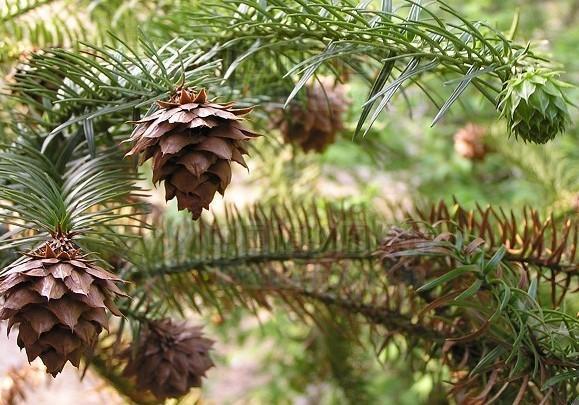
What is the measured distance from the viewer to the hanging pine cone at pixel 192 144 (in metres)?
0.34

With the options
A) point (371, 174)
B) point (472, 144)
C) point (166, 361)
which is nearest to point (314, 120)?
point (166, 361)

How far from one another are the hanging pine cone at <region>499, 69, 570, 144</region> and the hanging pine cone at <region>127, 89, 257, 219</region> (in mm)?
126

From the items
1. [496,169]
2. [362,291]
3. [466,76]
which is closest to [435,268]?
[362,291]

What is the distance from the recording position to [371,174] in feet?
3.73

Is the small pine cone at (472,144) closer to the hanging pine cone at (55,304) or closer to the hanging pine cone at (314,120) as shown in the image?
the hanging pine cone at (314,120)

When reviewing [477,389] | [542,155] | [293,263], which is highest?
[542,155]

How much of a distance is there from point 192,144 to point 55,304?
9cm

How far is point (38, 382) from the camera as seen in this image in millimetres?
688

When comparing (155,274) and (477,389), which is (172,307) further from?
(477,389)

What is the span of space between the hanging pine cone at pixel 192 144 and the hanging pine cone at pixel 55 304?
5 cm

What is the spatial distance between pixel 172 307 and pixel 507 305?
0.23 m

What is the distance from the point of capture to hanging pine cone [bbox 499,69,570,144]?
356 mm

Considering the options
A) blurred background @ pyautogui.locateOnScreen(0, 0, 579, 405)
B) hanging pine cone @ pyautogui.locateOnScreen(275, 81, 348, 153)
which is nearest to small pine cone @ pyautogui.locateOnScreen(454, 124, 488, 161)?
blurred background @ pyautogui.locateOnScreen(0, 0, 579, 405)

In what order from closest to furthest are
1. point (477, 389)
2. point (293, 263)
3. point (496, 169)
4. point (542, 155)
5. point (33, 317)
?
point (33, 317), point (477, 389), point (293, 263), point (542, 155), point (496, 169)
